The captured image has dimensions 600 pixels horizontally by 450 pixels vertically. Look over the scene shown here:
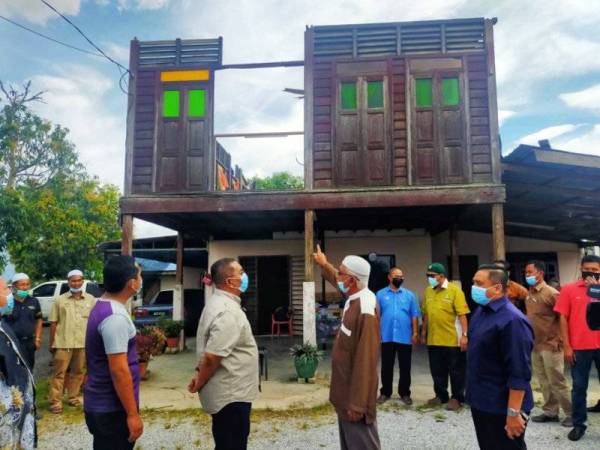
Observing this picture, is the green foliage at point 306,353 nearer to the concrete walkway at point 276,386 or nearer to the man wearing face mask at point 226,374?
the concrete walkway at point 276,386

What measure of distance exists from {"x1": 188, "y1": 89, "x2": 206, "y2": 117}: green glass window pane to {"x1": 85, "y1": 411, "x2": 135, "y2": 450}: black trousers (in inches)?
266

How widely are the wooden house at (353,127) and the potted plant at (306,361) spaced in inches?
19.7

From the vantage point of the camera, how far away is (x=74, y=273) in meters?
5.66

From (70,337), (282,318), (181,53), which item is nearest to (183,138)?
(181,53)

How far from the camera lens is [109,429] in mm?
2371

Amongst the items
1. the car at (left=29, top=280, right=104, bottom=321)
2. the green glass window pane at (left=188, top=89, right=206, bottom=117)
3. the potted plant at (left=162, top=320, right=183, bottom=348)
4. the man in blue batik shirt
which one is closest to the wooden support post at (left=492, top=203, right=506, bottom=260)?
the man in blue batik shirt

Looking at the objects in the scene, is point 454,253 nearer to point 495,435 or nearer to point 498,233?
point 498,233

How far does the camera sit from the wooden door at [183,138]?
813 cm

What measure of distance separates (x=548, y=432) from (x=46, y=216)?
69.7ft

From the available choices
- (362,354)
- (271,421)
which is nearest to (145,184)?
(271,421)

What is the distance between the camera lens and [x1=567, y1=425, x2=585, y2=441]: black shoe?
4137mm

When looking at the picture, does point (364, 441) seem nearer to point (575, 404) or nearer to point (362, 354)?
point (362, 354)

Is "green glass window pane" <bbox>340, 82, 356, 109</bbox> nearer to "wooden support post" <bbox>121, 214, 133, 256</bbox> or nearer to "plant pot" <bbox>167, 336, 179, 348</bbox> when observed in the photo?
"wooden support post" <bbox>121, 214, 133, 256</bbox>

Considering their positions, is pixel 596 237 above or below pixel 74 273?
above
